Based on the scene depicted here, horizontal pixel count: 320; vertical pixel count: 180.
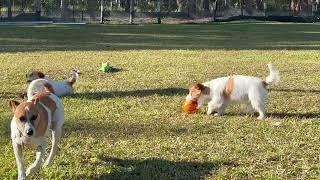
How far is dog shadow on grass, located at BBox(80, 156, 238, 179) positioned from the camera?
510 centimetres

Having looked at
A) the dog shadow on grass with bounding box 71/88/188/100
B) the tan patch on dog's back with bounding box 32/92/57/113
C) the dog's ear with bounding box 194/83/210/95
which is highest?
the tan patch on dog's back with bounding box 32/92/57/113

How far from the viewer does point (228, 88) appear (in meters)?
7.89

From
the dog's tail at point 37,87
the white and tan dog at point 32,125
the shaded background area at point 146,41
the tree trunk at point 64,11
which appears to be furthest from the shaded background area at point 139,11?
the white and tan dog at point 32,125

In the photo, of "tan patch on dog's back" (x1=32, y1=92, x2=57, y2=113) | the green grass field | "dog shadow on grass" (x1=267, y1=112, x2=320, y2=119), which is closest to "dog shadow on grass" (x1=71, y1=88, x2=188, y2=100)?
the green grass field

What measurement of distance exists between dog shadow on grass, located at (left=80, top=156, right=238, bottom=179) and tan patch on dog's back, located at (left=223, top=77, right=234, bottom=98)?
2.44 metres

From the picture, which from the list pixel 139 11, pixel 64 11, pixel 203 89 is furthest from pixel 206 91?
pixel 139 11

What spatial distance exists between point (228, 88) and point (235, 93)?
145mm

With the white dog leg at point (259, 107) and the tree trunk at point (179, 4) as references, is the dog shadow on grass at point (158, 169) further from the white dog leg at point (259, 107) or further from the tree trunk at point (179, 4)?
the tree trunk at point (179, 4)

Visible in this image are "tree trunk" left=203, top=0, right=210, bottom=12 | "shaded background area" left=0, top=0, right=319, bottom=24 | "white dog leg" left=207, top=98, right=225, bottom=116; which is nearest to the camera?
"white dog leg" left=207, top=98, right=225, bottom=116

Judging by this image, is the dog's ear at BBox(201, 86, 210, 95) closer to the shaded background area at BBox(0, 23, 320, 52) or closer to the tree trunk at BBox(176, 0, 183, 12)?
the shaded background area at BBox(0, 23, 320, 52)

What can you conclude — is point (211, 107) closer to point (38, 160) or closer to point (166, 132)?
point (166, 132)

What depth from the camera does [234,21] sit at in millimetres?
51500

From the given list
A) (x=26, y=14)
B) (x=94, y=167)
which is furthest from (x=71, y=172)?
(x=26, y=14)

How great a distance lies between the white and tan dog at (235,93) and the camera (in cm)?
766
